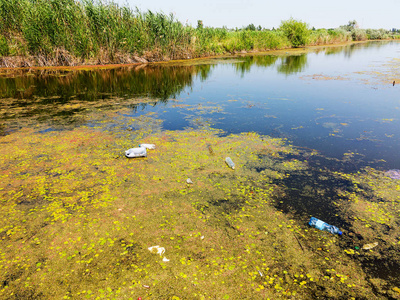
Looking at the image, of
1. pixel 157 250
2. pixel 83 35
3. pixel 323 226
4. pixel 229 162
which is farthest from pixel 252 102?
pixel 83 35

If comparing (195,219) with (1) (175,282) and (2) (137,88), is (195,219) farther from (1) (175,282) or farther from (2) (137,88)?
(2) (137,88)

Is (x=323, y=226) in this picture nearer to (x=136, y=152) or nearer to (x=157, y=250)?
(x=157, y=250)

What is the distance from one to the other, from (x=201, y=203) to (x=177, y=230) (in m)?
0.64

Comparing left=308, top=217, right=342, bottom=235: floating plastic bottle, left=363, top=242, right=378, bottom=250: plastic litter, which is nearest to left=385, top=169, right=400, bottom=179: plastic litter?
left=363, top=242, right=378, bottom=250: plastic litter

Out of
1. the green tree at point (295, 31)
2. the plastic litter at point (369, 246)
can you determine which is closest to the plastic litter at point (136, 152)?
the plastic litter at point (369, 246)

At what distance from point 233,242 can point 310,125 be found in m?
4.88

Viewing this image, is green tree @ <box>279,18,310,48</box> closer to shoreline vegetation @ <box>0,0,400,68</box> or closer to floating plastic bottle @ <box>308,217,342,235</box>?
shoreline vegetation @ <box>0,0,400,68</box>

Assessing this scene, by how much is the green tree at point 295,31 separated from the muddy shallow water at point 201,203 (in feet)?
101

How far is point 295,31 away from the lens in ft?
112

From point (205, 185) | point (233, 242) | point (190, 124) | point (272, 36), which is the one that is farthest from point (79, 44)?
point (272, 36)

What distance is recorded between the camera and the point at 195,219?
322 cm

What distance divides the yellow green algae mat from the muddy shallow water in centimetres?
2

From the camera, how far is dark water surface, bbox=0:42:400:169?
19.2 ft

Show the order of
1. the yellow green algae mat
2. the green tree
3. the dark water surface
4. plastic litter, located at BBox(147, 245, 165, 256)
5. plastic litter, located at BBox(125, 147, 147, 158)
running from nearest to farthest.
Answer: the yellow green algae mat < plastic litter, located at BBox(147, 245, 165, 256) < plastic litter, located at BBox(125, 147, 147, 158) < the dark water surface < the green tree
